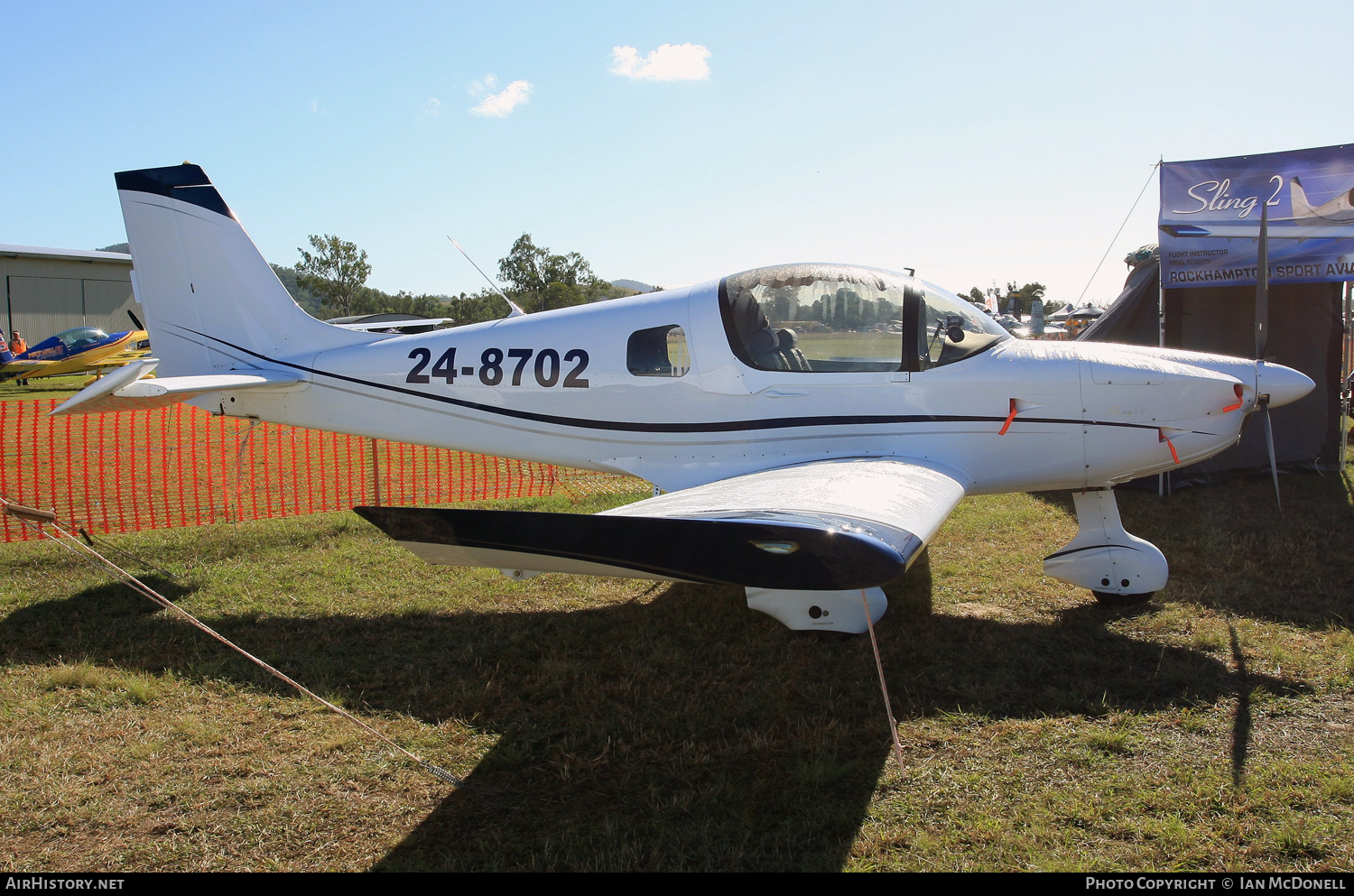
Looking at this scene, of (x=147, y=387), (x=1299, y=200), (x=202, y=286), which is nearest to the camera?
(x=147, y=387)

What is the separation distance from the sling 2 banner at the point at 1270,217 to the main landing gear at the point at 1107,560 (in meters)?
4.28

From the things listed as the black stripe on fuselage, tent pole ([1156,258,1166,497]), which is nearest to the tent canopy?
tent pole ([1156,258,1166,497])

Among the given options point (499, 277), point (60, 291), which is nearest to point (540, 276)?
point (499, 277)

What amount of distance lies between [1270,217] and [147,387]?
995cm

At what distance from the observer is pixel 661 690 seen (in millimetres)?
3855

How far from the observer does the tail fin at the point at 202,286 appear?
223 inches

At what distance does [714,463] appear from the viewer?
4.83 meters

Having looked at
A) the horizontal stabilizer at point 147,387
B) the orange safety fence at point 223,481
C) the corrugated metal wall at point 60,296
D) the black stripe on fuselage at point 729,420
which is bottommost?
the orange safety fence at point 223,481

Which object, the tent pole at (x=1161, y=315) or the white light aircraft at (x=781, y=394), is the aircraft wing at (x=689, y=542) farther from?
the tent pole at (x=1161, y=315)

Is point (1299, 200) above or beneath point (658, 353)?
above

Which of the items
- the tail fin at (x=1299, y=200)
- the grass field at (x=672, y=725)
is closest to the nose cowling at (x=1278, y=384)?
the grass field at (x=672, y=725)

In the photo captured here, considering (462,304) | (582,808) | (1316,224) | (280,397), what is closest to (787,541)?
(582,808)

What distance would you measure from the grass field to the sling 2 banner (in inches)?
137

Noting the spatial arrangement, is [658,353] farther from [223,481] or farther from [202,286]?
[223,481]
